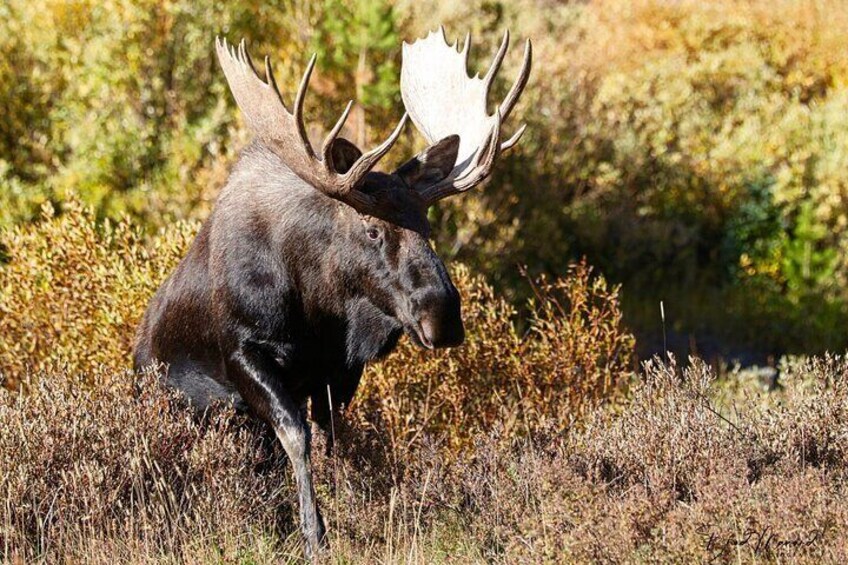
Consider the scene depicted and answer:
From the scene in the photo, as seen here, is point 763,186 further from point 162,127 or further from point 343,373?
point 343,373

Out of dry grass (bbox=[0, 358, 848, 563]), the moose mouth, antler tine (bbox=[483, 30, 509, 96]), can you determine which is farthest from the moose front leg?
antler tine (bbox=[483, 30, 509, 96])

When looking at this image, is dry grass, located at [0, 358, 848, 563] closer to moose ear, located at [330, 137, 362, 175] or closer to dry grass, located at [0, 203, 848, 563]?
dry grass, located at [0, 203, 848, 563]

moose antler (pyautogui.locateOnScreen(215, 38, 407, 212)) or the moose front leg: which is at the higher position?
moose antler (pyautogui.locateOnScreen(215, 38, 407, 212))

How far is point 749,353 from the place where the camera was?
12930 mm

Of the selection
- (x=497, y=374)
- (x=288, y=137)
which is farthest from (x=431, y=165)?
(x=497, y=374)

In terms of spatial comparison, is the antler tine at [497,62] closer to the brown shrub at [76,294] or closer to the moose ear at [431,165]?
the moose ear at [431,165]

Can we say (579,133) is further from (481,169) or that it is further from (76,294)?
(481,169)

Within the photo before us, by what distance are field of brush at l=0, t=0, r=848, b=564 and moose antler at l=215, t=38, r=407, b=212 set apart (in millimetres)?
1158

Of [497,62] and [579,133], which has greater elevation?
[579,133]

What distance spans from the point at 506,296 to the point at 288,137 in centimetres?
588

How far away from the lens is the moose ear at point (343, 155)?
5688 mm

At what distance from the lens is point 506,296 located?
11469 mm

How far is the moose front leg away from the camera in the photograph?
558cm

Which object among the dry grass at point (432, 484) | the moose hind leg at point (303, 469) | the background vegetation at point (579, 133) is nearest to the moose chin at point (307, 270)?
the moose hind leg at point (303, 469)
